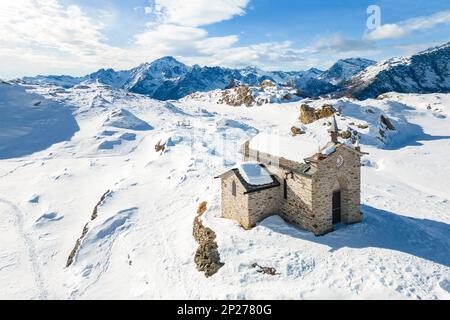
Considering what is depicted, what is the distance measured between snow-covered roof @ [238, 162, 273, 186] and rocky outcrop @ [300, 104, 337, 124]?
154ft

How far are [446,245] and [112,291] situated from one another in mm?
22140

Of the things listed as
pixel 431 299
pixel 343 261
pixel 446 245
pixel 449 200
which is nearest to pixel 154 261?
pixel 343 261

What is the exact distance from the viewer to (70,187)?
1753 inches

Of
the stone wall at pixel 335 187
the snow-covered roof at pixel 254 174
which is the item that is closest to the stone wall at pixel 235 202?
the snow-covered roof at pixel 254 174

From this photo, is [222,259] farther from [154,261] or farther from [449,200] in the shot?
[449,200]

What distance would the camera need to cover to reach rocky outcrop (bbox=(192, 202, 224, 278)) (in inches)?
826

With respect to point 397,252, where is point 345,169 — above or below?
above

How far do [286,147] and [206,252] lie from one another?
998cm

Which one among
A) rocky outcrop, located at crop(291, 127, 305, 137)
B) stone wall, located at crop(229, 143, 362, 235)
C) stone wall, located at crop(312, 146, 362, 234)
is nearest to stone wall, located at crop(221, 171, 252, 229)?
stone wall, located at crop(229, 143, 362, 235)

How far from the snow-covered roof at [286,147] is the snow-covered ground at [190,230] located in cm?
494

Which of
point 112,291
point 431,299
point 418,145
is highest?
point 418,145

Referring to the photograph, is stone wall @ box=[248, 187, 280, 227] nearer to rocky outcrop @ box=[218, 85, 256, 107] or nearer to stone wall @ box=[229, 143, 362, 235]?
stone wall @ box=[229, 143, 362, 235]

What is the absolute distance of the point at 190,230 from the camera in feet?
88.6
